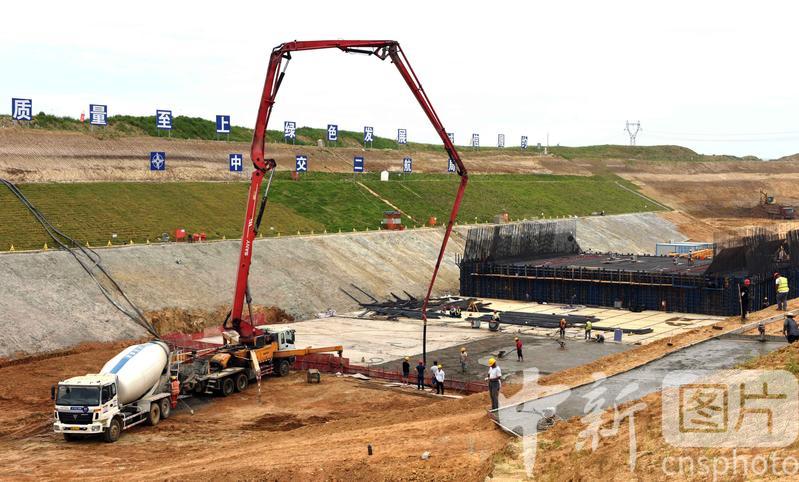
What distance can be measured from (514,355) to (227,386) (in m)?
14.2

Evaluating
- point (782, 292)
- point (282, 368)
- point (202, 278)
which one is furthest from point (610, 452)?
point (202, 278)

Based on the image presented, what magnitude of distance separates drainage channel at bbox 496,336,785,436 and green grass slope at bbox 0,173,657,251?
38.4m

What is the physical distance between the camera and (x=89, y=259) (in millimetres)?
50750

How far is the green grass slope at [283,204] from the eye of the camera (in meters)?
59.0

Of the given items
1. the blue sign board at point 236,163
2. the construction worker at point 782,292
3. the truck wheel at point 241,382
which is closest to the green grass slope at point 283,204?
the blue sign board at point 236,163

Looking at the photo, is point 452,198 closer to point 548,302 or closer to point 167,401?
point 548,302

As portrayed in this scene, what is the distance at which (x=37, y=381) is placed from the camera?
3647 centimetres

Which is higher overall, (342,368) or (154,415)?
(342,368)

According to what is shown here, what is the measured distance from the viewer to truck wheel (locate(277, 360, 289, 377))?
38625 mm

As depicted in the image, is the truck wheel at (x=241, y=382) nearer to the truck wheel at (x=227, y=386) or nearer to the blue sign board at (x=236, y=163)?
the truck wheel at (x=227, y=386)

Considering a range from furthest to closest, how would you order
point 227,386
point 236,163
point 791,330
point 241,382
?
point 236,163 < point 241,382 < point 227,386 < point 791,330

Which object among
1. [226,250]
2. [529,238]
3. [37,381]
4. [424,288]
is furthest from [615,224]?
[37,381]

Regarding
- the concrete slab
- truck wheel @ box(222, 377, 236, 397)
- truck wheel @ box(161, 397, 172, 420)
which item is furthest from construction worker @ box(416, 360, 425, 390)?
the concrete slab

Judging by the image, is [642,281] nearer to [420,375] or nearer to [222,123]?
[420,375]
